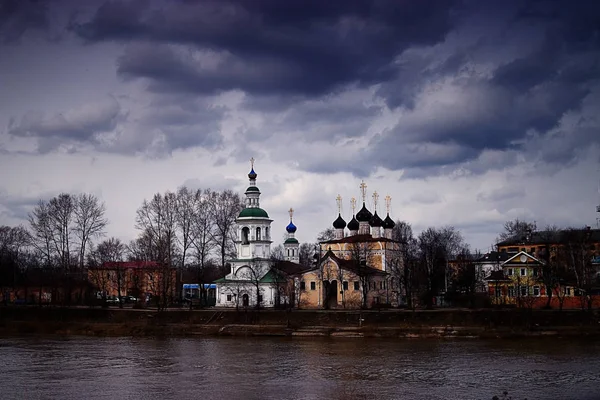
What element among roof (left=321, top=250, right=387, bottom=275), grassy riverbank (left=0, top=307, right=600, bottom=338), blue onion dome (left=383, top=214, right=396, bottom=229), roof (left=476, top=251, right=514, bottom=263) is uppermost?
blue onion dome (left=383, top=214, right=396, bottom=229)

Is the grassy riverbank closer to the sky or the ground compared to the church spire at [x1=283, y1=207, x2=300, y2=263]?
closer to the ground

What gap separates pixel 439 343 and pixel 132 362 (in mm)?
21427

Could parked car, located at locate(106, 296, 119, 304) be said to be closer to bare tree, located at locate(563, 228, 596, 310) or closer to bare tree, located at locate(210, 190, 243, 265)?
bare tree, located at locate(210, 190, 243, 265)

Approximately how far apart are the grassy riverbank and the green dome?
12.3 m

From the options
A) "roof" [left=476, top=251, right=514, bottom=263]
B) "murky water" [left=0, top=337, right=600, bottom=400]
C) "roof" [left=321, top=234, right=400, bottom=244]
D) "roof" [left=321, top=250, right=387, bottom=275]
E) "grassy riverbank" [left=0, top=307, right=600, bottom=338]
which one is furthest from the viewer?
"roof" [left=476, top=251, right=514, bottom=263]

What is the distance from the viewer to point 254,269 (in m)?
75.4

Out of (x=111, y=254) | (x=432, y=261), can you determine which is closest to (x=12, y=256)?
(x=111, y=254)

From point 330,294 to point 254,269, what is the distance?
8214 millimetres

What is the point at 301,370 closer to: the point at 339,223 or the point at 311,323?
the point at 311,323

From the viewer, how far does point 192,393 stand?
31.5 m

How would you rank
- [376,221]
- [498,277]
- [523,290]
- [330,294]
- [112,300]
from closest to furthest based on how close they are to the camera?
[523,290] → [498,277] → [330,294] → [376,221] → [112,300]

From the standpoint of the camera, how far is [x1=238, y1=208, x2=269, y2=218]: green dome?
76625 millimetres

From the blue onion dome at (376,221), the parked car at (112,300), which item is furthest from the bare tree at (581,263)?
the parked car at (112,300)

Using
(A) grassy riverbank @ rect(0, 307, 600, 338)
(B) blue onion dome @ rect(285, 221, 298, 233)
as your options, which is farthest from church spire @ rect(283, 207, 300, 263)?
(A) grassy riverbank @ rect(0, 307, 600, 338)
